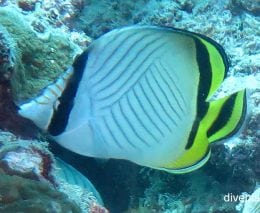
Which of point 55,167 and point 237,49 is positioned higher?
point 237,49

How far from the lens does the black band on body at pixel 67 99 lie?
3.32 feet

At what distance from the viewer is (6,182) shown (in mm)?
1626

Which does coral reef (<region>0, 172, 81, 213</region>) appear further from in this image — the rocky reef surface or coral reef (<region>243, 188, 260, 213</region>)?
coral reef (<region>243, 188, 260, 213</region>)

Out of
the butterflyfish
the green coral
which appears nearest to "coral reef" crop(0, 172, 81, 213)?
the butterflyfish

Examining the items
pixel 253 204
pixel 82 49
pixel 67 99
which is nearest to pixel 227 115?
pixel 67 99

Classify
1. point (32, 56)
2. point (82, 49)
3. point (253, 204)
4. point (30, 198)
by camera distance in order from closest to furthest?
point (30, 198)
point (253, 204)
point (32, 56)
point (82, 49)

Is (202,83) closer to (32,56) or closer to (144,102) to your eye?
(144,102)

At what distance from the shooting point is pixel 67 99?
1.02 meters

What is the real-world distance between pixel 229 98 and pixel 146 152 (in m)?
0.29

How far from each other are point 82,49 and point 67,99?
97.1 inches

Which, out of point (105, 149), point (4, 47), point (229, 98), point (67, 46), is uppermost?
point (229, 98)

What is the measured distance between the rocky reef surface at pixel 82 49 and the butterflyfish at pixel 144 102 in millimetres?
698

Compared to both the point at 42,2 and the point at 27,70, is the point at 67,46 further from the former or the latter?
the point at 42,2

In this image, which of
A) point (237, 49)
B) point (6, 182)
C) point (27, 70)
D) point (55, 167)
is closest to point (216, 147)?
point (237, 49)
